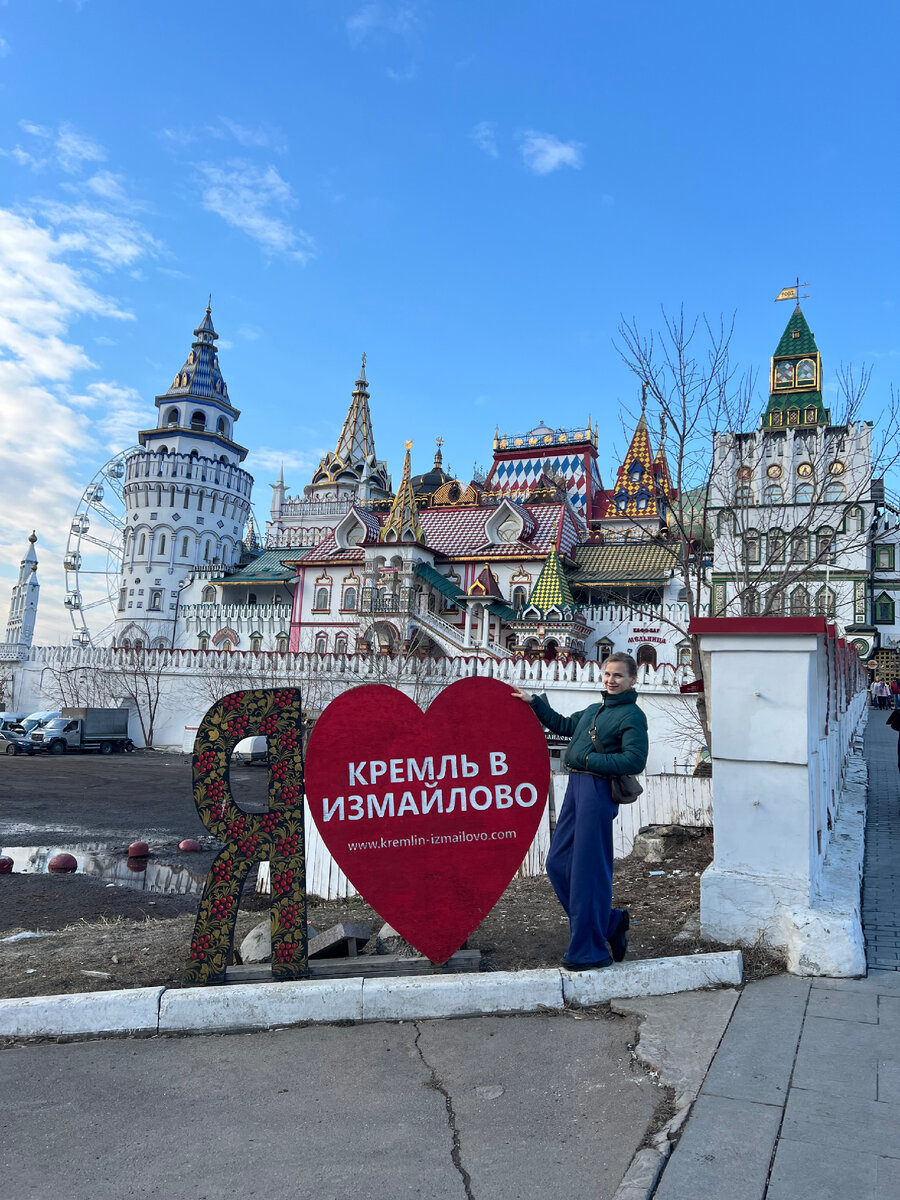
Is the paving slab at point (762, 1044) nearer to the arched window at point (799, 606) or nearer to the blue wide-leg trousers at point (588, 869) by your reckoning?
the blue wide-leg trousers at point (588, 869)

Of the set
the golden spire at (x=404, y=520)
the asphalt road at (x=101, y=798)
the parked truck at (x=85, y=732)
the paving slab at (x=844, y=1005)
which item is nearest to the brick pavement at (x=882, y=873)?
the paving slab at (x=844, y=1005)

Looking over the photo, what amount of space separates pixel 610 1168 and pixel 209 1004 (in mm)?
2351

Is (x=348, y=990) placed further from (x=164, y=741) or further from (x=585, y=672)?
(x=164, y=741)

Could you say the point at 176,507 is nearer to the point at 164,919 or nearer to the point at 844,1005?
Result: the point at 164,919

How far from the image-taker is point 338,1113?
334cm

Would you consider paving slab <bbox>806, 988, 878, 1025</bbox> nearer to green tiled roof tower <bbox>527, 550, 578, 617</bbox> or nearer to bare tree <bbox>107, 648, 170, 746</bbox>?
green tiled roof tower <bbox>527, 550, 578, 617</bbox>

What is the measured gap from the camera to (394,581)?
3769 cm

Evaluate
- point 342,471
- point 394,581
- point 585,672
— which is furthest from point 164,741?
point 342,471

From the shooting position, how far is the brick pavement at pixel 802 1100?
2691mm

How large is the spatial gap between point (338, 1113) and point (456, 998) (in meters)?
1.13

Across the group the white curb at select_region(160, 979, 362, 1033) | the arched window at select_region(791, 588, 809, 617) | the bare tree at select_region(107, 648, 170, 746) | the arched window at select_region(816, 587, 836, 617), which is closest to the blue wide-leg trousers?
the white curb at select_region(160, 979, 362, 1033)

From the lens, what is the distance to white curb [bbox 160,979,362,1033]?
429 cm

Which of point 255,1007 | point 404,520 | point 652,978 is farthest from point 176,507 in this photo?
point 652,978

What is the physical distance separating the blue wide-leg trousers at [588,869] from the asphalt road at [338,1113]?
1.30 feet
